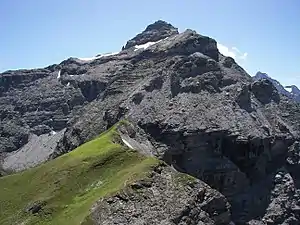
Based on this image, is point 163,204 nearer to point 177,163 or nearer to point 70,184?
point 70,184

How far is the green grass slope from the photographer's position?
243ft

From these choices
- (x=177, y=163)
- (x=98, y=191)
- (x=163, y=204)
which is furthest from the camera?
(x=177, y=163)

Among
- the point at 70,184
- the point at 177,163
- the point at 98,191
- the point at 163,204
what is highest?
the point at 177,163

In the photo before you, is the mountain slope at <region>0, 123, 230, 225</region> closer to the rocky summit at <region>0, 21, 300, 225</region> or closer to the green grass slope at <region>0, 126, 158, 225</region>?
the green grass slope at <region>0, 126, 158, 225</region>

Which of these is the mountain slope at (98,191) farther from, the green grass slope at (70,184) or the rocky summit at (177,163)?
the rocky summit at (177,163)

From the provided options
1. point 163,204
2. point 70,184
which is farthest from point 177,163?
point 163,204

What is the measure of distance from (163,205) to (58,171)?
24.7 metres

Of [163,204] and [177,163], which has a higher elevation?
[177,163]

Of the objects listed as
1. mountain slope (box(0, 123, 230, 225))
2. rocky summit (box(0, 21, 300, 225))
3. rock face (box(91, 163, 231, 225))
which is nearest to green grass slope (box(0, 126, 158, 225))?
mountain slope (box(0, 123, 230, 225))

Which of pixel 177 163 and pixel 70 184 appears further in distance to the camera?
pixel 177 163

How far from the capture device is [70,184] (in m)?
83.3

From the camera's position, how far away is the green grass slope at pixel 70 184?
2914 inches

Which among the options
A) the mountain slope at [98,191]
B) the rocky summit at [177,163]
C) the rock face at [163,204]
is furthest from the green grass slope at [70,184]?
the rock face at [163,204]

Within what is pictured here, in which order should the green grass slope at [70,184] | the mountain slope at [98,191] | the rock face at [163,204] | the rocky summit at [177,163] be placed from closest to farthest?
1. the rock face at [163,204]
2. the mountain slope at [98,191]
3. the green grass slope at [70,184]
4. the rocky summit at [177,163]
